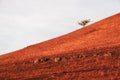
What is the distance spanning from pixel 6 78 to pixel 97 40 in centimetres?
1921

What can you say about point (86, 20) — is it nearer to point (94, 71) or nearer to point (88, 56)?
point (88, 56)

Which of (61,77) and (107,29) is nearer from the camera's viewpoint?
(61,77)

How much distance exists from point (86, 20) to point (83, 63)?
50.6 m

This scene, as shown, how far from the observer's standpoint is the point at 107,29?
187 feet

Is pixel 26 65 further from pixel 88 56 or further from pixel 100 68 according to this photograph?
pixel 100 68

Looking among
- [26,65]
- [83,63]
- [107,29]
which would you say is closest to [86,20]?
[107,29]

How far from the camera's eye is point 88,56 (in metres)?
35.4

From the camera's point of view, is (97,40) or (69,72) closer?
(69,72)

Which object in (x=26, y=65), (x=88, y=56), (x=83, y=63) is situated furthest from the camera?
(x=26, y=65)

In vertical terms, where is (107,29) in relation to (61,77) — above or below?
above

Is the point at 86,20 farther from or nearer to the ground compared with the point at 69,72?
farther from the ground

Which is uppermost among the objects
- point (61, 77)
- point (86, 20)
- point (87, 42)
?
point (86, 20)

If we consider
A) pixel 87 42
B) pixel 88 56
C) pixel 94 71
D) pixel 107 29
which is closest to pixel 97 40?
pixel 87 42

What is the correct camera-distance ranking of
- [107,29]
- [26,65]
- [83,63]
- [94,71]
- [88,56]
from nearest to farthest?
[94,71] < [83,63] < [88,56] < [26,65] < [107,29]
